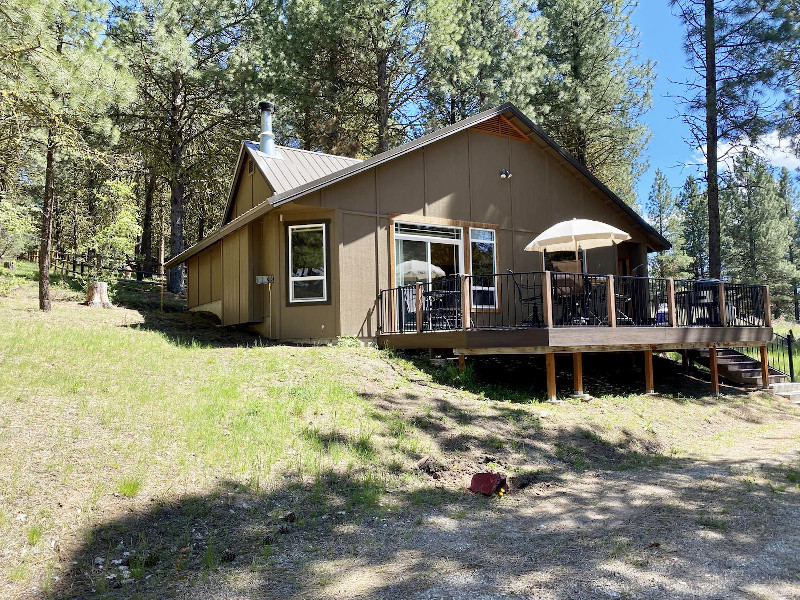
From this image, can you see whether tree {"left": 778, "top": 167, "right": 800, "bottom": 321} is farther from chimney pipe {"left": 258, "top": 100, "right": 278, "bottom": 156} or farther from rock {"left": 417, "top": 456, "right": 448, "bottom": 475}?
rock {"left": 417, "top": 456, "right": 448, "bottom": 475}

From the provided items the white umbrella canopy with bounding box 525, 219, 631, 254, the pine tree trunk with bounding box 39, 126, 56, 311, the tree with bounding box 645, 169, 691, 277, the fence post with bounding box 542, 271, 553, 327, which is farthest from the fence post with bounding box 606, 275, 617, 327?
the tree with bounding box 645, 169, 691, 277

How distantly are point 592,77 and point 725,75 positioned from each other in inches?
228

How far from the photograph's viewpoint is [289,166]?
13.7 m

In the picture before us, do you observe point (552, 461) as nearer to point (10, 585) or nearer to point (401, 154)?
point (10, 585)

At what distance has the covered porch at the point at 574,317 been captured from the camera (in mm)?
9570

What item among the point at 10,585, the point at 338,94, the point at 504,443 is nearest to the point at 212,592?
the point at 10,585

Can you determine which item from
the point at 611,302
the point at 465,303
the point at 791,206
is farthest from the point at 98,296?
the point at 791,206

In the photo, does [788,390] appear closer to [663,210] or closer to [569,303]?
[569,303]

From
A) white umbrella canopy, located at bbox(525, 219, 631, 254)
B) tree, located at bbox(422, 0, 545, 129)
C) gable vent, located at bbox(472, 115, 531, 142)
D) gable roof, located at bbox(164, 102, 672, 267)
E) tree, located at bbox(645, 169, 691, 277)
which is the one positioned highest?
tree, located at bbox(422, 0, 545, 129)

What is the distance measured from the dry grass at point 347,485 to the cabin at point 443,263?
1349mm

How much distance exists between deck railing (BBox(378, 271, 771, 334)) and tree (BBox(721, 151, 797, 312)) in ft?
73.3

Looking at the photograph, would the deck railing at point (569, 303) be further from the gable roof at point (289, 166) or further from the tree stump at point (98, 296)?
the tree stump at point (98, 296)

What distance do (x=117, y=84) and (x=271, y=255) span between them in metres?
4.63

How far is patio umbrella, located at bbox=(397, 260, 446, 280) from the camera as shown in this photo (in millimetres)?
12396
